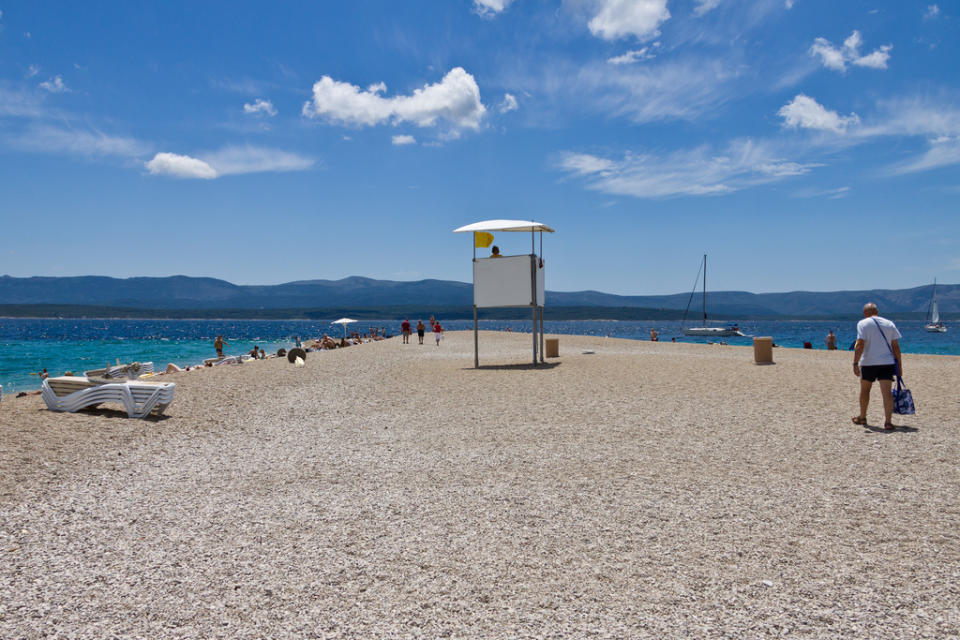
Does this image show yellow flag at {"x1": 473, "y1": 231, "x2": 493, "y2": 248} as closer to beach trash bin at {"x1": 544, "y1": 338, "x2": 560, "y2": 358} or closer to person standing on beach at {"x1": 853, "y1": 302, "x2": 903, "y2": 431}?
beach trash bin at {"x1": 544, "y1": 338, "x2": 560, "y2": 358}

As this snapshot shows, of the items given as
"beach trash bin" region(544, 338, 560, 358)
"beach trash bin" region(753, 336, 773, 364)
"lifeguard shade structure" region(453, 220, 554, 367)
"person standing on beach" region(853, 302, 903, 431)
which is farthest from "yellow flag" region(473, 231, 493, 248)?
"person standing on beach" region(853, 302, 903, 431)

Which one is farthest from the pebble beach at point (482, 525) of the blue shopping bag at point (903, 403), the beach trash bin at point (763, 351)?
the beach trash bin at point (763, 351)

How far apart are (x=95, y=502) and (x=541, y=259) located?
552 inches

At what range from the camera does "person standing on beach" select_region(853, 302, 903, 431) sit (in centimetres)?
794

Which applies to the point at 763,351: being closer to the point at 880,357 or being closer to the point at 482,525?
the point at 880,357

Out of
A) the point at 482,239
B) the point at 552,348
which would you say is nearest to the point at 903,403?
the point at 482,239

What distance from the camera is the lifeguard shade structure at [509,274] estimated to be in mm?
17258

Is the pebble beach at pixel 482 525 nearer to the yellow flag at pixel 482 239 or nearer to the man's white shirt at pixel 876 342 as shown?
the man's white shirt at pixel 876 342

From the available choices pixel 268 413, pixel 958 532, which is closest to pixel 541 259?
pixel 268 413

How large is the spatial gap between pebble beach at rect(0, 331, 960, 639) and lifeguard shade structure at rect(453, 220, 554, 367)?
8.29 meters

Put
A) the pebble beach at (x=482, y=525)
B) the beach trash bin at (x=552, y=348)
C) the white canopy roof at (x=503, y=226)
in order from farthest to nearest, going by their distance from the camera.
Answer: the beach trash bin at (x=552, y=348) → the white canopy roof at (x=503, y=226) → the pebble beach at (x=482, y=525)

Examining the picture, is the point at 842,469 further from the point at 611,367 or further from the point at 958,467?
the point at 611,367

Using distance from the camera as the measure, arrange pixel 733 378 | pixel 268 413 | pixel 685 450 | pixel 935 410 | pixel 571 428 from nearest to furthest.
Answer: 1. pixel 685 450
2. pixel 571 428
3. pixel 935 410
4. pixel 268 413
5. pixel 733 378

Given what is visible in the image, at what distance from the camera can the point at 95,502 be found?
5238 mm
